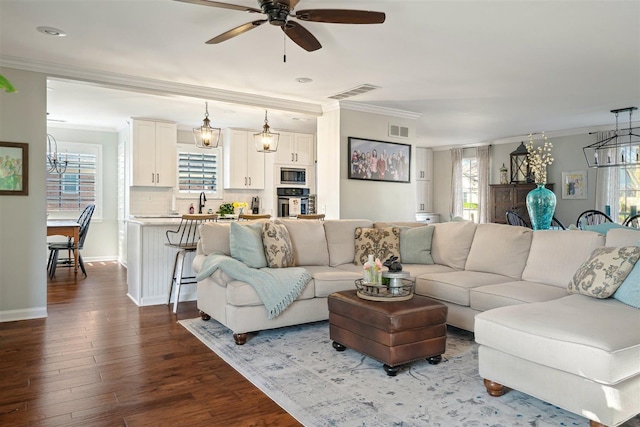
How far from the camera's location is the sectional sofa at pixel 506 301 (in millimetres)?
2105

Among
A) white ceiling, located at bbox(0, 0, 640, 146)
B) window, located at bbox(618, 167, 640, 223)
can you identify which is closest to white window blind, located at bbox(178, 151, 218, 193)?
white ceiling, located at bbox(0, 0, 640, 146)

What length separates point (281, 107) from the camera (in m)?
5.89

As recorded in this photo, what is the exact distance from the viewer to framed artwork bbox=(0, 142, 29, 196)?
4.22 m

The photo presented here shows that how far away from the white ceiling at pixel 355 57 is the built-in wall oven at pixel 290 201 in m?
2.16

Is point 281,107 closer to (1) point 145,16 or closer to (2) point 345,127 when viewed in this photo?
(2) point 345,127

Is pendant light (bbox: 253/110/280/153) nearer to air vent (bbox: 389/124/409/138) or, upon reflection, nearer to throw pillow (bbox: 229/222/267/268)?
air vent (bbox: 389/124/409/138)

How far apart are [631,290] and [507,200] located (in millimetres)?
5857

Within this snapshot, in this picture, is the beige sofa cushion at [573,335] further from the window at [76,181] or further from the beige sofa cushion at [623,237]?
the window at [76,181]

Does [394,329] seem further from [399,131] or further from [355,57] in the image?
[399,131]

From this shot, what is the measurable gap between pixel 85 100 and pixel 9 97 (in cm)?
180

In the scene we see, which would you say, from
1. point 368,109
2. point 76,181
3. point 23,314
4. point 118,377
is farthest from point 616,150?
point 76,181

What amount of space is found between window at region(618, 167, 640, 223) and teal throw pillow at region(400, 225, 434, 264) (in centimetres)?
470

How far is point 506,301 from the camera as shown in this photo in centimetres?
324

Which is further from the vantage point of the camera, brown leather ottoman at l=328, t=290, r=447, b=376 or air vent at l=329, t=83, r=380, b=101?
air vent at l=329, t=83, r=380, b=101
